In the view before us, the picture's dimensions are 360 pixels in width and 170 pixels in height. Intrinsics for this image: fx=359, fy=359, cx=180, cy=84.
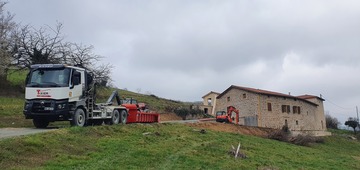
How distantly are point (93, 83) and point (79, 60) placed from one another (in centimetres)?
2103

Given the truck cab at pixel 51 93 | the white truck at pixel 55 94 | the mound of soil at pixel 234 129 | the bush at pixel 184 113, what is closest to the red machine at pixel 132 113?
the white truck at pixel 55 94

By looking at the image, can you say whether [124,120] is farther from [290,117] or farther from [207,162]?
[290,117]

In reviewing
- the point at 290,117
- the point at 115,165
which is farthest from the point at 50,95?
the point at 290,117

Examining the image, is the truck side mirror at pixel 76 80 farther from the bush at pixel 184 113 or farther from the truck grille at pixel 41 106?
the bush at pixel 184 113

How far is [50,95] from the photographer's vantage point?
1755 cm

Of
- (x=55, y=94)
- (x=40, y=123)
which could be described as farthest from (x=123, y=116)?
(x=55, y=94)

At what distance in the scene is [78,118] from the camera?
18.4 meters

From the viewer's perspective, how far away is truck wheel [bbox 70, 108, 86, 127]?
709 inches

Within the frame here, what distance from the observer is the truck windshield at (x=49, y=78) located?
17703 mm

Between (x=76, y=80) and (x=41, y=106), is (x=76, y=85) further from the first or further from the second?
(x=41, y=106)

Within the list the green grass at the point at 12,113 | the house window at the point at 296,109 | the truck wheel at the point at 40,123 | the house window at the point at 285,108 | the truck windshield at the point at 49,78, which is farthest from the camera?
the house window at the point at 296,109

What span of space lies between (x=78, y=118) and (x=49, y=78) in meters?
2.47

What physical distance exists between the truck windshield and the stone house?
1473 inches

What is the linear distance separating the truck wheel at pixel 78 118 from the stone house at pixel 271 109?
3593cm
